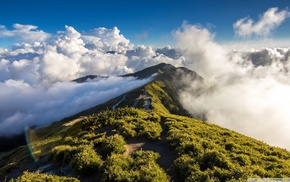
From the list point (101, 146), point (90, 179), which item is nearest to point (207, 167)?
point (90, 179)

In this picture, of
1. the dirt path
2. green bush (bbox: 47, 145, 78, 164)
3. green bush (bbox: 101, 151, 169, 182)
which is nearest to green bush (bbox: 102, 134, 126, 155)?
the dirt path

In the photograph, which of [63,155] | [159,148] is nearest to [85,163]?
[63,155]

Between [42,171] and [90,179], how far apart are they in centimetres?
627

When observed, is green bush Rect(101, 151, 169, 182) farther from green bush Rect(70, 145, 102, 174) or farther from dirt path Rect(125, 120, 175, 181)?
dirt path Rect(125, 120, 175, 181)

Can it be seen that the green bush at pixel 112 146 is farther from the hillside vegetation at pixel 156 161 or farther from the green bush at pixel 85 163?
the green bush at pixel 85 163

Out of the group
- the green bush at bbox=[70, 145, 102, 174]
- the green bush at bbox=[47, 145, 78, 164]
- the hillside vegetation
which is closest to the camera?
the hillside vegetation

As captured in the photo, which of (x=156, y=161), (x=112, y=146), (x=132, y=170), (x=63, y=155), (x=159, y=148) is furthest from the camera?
(x=159, y=148)

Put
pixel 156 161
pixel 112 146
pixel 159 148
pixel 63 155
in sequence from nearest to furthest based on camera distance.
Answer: pixel 156 161 < pixel 112 146 < pixel 63 155 < pixel 159 148

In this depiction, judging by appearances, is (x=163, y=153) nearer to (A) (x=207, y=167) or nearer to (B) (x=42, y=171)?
(A) (x=207, y=167)

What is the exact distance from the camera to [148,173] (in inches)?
627

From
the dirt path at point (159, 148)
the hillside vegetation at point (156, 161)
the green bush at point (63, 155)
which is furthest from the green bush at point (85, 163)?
the dirt path at point (159, 148)

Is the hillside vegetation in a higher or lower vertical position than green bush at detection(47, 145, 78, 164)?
lower

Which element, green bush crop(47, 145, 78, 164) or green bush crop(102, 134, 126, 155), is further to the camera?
green bush crop(102, 134, 126, 155)

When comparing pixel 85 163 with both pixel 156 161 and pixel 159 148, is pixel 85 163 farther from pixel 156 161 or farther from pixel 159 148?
pixel 159 148
